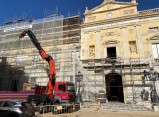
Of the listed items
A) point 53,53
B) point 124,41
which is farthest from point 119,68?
point 53,53

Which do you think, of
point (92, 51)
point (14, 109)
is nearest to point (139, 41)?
point (92, 51)

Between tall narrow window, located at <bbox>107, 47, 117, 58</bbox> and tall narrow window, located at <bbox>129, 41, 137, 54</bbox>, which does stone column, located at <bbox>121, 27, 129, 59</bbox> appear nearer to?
tall narrow window, located at <bbox>129, 41, 137, 54</bbox>

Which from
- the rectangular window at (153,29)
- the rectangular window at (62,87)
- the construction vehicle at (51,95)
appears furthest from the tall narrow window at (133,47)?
the rectangular window at (62,87)

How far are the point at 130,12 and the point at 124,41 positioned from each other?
4181 mm

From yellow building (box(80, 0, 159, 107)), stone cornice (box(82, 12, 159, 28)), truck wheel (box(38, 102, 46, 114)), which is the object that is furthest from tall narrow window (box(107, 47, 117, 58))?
truck wheel (box(38, 102, 46, 114))

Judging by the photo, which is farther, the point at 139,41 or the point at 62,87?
the point at 139,41

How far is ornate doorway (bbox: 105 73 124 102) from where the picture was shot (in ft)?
71.4

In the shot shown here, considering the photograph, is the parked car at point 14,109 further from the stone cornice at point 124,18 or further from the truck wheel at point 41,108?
the stone cornice at point 124,18

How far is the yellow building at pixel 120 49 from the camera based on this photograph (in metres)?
19.1

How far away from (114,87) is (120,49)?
5.31 metres

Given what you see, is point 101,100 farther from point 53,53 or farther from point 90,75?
point 53,53

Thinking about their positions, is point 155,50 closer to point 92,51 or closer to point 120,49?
point 120,49

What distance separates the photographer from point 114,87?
2225 cm

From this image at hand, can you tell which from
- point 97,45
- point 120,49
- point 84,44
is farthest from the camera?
point 84,44
